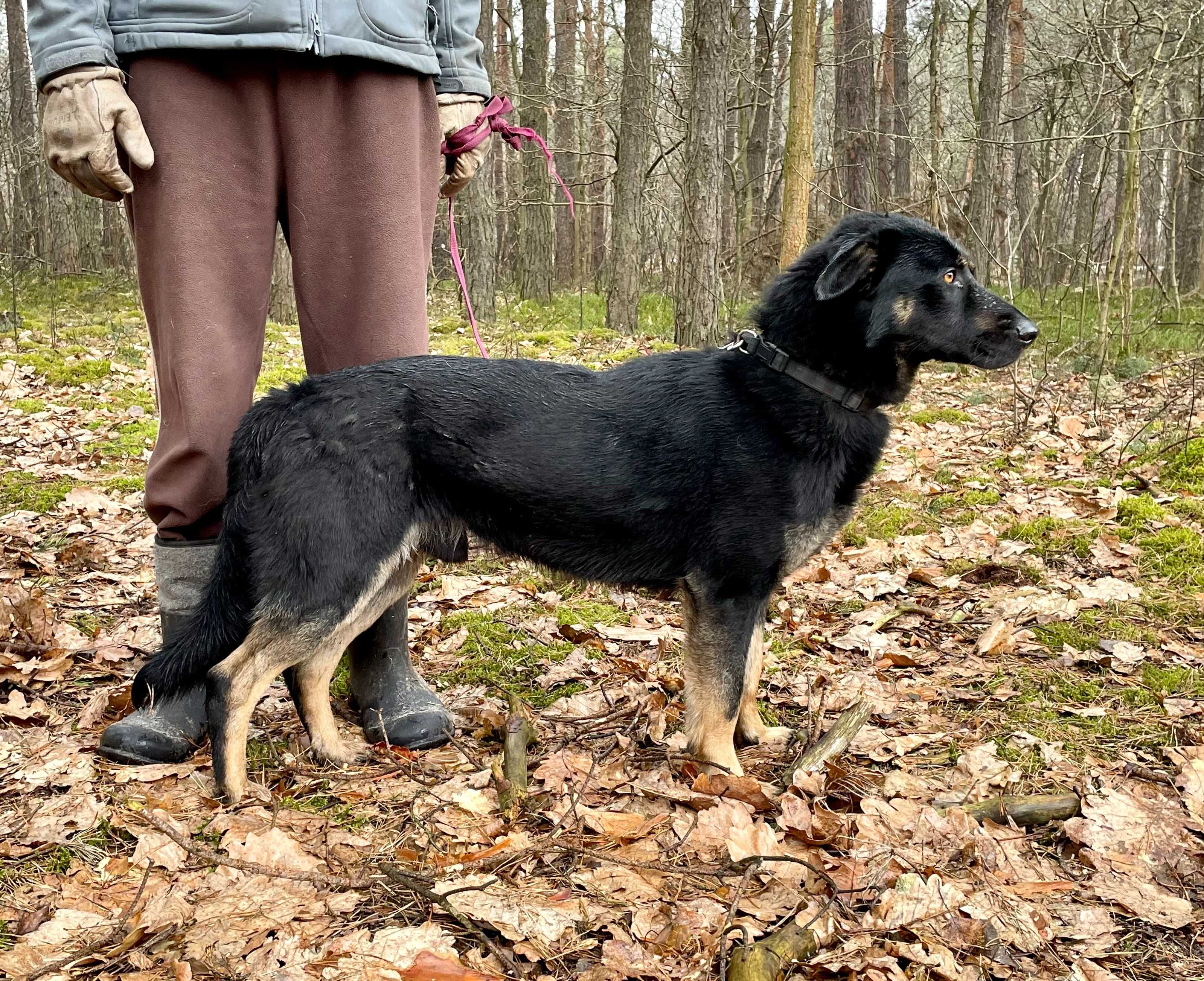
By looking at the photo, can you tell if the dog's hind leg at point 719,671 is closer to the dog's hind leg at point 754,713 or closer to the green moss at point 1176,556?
the dog's hind leg at point 754,713

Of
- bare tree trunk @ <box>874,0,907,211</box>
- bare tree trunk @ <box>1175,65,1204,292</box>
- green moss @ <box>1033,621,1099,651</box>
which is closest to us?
green moss @ <box>1033,621,1099,651</box>

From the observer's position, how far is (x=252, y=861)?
2.71 m

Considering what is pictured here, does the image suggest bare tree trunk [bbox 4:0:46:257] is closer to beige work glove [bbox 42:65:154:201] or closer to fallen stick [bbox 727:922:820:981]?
beige work glove [bbox 42:65:154:201]

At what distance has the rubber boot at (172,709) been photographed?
324cm

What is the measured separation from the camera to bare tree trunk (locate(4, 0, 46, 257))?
15578mm

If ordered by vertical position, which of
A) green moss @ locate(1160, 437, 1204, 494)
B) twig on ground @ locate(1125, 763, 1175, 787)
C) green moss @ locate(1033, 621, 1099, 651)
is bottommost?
twig on ground @ locate(1125, 763, 1175, 787)

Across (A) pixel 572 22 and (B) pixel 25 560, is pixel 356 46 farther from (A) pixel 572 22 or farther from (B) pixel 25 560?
(A) pixel 572 22

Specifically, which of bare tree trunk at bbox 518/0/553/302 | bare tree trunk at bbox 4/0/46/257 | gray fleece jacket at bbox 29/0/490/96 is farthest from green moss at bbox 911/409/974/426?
bare tree trunk at bbox 4/0/46/257

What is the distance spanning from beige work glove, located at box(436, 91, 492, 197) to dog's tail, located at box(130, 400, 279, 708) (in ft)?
4.26

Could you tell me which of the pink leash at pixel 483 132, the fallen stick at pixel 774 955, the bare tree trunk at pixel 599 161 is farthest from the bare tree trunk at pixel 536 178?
the fallen stick at pixel 774 955

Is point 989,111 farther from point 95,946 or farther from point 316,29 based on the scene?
point 95,946

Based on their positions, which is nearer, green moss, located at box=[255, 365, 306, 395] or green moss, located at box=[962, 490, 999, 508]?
green moss, located at box=[962, 490, 999, 508]

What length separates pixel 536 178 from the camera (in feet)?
64.8

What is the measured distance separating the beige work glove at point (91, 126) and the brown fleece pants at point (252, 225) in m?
0.10
